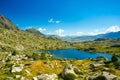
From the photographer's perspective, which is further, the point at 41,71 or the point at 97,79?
the point at 41,71

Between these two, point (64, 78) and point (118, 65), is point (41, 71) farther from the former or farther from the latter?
point (118, 65)

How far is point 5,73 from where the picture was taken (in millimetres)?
48906

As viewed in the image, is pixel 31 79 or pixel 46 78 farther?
pixel 31 79

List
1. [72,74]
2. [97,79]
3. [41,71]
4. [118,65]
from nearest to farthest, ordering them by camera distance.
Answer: [97,79] → [72,74] → [41,71] → [118,65]

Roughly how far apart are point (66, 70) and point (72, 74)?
2537 mm

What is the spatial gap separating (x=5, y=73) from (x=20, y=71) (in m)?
3.65

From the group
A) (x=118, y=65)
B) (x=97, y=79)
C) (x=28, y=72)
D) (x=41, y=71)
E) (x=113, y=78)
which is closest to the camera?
(x=113, y=78)

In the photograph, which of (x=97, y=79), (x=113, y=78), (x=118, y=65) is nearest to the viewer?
(x=113, y=78)

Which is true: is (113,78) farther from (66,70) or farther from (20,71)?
(20,71)

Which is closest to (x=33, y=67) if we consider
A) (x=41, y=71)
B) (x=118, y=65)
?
(x=41, y=71)

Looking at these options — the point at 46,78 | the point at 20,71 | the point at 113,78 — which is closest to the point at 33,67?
the point at 20,71

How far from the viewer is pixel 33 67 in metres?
56.8

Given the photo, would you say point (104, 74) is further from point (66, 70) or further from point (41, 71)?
point (41, 71)

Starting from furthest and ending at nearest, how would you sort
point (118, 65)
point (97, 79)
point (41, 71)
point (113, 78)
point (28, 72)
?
point (118, 65) < point (41, 71) < point (28, 72) < point (97, 79) < point (113, 78)
